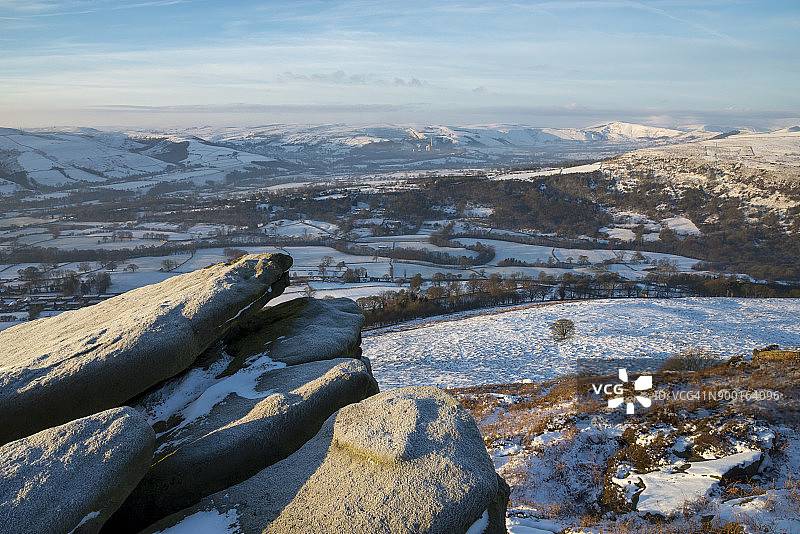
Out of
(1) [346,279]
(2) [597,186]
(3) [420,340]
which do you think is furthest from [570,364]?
(2) [597,186]

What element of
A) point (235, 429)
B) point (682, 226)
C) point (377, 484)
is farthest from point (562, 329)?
point (682, 226)

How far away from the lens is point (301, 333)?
13.1m

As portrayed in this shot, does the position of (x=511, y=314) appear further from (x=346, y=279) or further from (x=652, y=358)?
(x=346, y=279)

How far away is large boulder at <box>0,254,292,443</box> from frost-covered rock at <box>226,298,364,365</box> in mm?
966

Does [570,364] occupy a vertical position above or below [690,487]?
below

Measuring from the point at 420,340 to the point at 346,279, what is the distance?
30102 mm

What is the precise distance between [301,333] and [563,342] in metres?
28.6

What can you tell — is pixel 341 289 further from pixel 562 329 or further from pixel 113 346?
pixel 113 346

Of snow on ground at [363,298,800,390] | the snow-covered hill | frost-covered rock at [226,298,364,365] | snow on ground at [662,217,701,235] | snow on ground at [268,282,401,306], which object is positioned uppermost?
the snow-covered hill

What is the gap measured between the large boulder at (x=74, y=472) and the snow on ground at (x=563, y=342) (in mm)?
22417

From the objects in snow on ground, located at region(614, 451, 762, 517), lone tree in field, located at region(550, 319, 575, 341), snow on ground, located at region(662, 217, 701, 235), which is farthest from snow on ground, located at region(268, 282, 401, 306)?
snow on ground, located at region(662, 217, 701, 235)

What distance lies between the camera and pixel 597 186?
5630 inches

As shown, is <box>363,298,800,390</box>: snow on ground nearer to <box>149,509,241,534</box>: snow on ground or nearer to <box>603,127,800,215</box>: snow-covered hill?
<box>149,509,241,534</box>: snow on ground

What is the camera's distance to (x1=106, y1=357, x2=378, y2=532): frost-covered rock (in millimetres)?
7234
